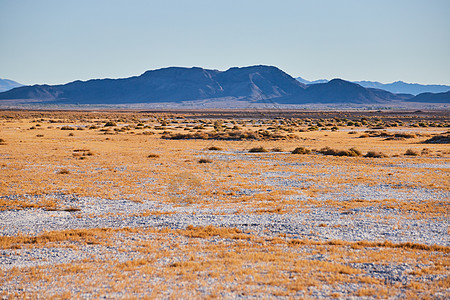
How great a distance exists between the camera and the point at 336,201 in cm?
1634

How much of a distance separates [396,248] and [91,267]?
24.4 ft

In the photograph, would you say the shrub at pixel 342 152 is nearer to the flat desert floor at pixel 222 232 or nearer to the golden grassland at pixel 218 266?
the flat desert floor at pixel 222 232

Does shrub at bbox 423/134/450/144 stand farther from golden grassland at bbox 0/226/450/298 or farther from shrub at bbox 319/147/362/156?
golden grassland at bbox 0/226/450/298

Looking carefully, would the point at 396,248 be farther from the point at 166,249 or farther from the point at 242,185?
the point at 242,185

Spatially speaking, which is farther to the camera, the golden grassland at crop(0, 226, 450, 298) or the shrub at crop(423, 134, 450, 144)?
the shrub at crop(423, 134, 450, 144)

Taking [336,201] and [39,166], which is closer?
[336,201]

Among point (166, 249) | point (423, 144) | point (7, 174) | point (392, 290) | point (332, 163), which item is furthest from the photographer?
point (423, 144)

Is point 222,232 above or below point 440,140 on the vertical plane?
below

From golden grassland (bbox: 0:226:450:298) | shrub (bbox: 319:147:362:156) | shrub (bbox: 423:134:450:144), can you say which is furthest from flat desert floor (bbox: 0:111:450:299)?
shrub (bbox: 423:134:450:144)

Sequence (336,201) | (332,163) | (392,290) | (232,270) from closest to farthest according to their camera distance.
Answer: (392,290), (232,270), (336,201), (332,163)

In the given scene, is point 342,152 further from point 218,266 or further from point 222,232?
point 218,266

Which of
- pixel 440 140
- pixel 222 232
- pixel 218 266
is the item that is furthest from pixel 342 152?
pixel 218 266

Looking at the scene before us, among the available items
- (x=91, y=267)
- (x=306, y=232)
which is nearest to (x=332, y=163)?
(x=306, y=232)

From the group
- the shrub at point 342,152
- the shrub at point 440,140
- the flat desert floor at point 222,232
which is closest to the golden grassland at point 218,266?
the flat desert floor at point 222,232
